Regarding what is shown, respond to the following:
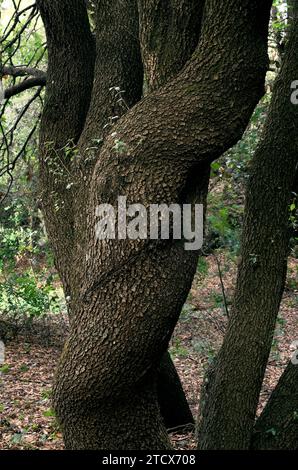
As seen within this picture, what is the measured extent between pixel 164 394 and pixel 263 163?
270 cm

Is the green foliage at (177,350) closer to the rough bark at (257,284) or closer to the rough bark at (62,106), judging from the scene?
the rough bark at (257,284)

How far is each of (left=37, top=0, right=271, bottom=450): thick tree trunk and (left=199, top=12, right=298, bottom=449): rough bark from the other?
3.13ft

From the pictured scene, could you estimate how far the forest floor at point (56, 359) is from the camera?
6305 millimetres

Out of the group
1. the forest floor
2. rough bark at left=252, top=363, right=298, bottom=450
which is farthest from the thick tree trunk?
the forest floor

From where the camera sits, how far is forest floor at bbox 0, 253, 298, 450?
248 inches

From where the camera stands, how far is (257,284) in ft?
15.1

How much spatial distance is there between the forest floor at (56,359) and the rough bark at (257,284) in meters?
1.59

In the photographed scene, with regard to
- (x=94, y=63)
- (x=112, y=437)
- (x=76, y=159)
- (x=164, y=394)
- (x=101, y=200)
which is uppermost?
(x=94, y=63)

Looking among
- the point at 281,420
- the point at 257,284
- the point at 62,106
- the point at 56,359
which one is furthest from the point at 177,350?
the point at 62,106

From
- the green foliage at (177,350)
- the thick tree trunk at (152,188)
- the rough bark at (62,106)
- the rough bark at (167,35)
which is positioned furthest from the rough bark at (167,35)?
the green foliage at (177,350)

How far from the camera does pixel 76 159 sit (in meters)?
4.59

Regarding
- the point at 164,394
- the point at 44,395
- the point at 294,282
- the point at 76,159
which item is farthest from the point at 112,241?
the point at 294,282

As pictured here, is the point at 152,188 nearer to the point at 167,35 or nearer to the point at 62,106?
the point at 167,35

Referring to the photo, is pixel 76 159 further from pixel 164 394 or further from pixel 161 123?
pixel 164 394
